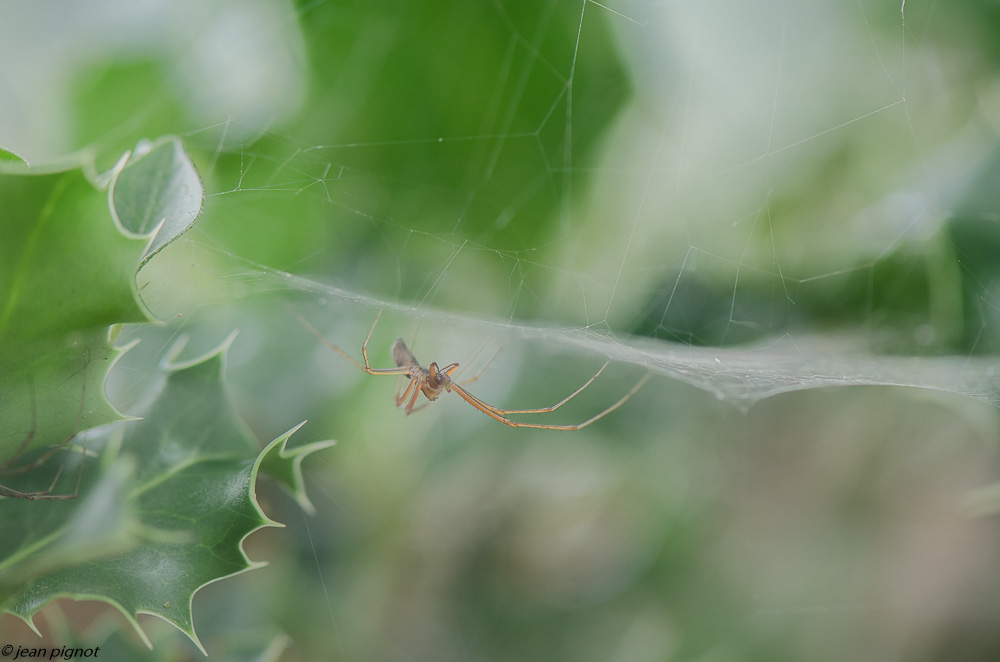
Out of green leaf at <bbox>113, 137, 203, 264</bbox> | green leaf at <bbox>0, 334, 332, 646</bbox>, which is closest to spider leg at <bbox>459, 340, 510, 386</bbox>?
green leaf at <bbox>0, 334, 332, 646</bbox>

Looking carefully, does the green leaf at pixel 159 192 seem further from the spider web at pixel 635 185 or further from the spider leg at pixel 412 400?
the spider leg at pixel 412 400

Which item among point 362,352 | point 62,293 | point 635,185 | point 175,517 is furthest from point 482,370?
point 62,293

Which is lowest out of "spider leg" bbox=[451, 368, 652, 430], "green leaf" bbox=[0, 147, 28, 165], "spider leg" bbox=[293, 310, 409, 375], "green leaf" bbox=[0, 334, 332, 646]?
"spider leg" bbox=[451, 368, 652, 430]

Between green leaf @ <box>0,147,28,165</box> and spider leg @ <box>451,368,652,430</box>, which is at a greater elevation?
green leaf @ <box>0,147,28,165</box>

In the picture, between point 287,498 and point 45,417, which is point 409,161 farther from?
point 45,417

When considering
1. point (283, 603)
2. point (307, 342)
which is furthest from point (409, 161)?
point (283, 603)

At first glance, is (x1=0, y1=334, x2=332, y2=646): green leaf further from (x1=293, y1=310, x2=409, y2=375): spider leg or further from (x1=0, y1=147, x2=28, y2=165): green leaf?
(x1=293, y1=310, x2=409, y2=375): spider leg
